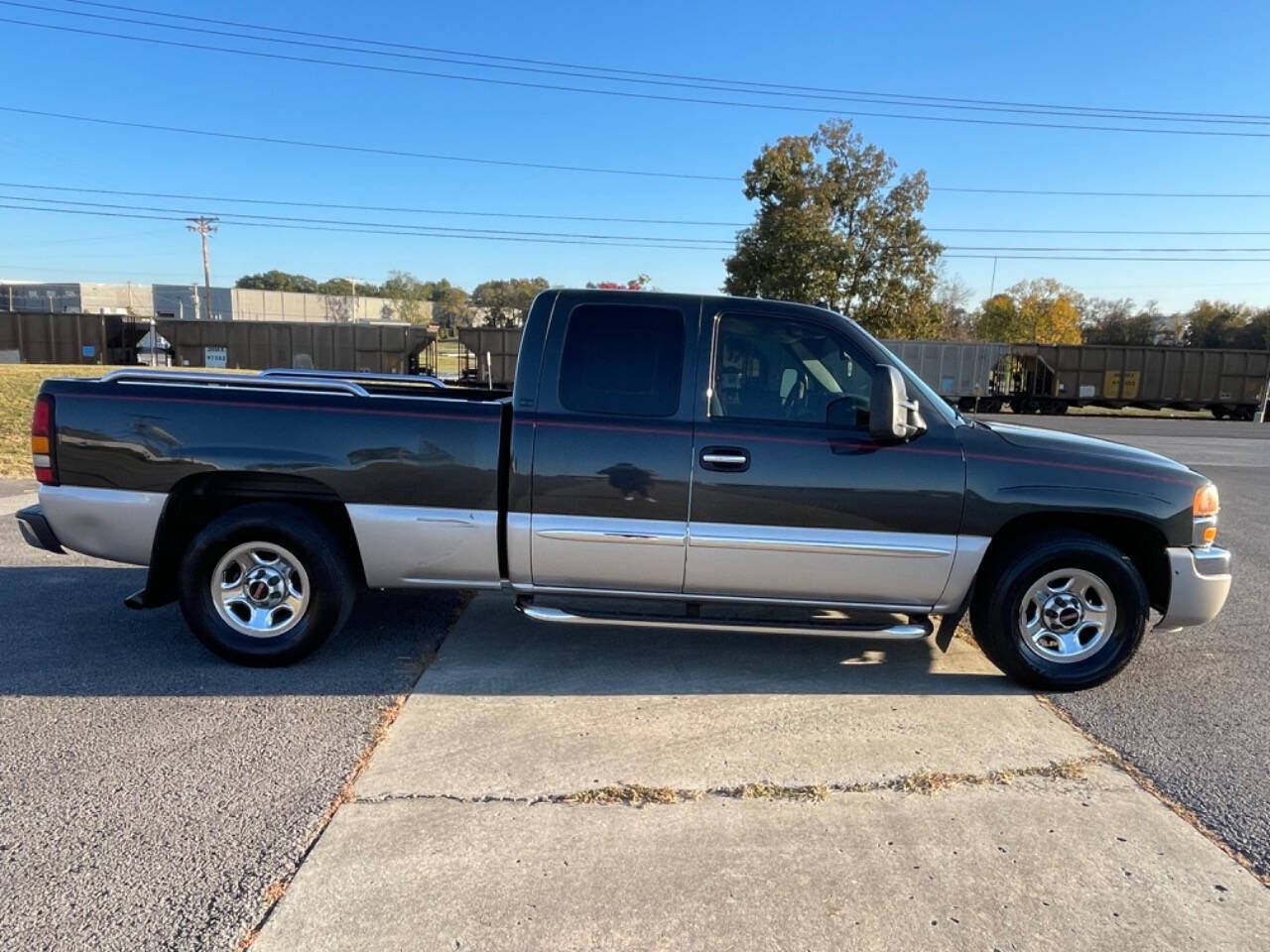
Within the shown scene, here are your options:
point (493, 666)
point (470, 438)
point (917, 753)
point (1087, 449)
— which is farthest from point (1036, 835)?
point (470, 438)

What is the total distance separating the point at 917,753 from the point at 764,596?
1.04 m

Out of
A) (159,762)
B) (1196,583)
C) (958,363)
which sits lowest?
(159,762)

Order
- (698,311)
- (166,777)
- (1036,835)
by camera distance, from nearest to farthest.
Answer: (1036,835), (166,777), (698,311)

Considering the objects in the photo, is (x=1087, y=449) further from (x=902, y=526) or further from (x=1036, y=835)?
(x=1036, y=835)

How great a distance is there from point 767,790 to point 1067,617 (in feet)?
6.88

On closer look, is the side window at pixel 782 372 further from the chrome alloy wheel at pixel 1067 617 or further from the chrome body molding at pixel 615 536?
the chrome alloy wheel at pixel 1067 617

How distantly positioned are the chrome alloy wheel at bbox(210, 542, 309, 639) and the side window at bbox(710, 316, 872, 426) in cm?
242

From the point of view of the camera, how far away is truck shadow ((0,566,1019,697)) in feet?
13.4

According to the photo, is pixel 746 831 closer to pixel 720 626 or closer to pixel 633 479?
pixel 720 626

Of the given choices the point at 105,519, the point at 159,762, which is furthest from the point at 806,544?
the point at 105,519

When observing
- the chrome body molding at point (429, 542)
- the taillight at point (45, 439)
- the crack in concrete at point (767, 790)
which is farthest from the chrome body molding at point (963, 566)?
the taillight at point (45, 439)

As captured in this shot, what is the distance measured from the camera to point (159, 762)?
3.26m

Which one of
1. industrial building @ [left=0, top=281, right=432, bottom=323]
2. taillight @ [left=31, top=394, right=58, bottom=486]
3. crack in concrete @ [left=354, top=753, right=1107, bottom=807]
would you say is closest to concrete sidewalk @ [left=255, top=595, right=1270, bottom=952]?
crack in concrete @ [left=354, top=753, right=1107, bottom=807]

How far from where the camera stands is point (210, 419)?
4051 millimetres
